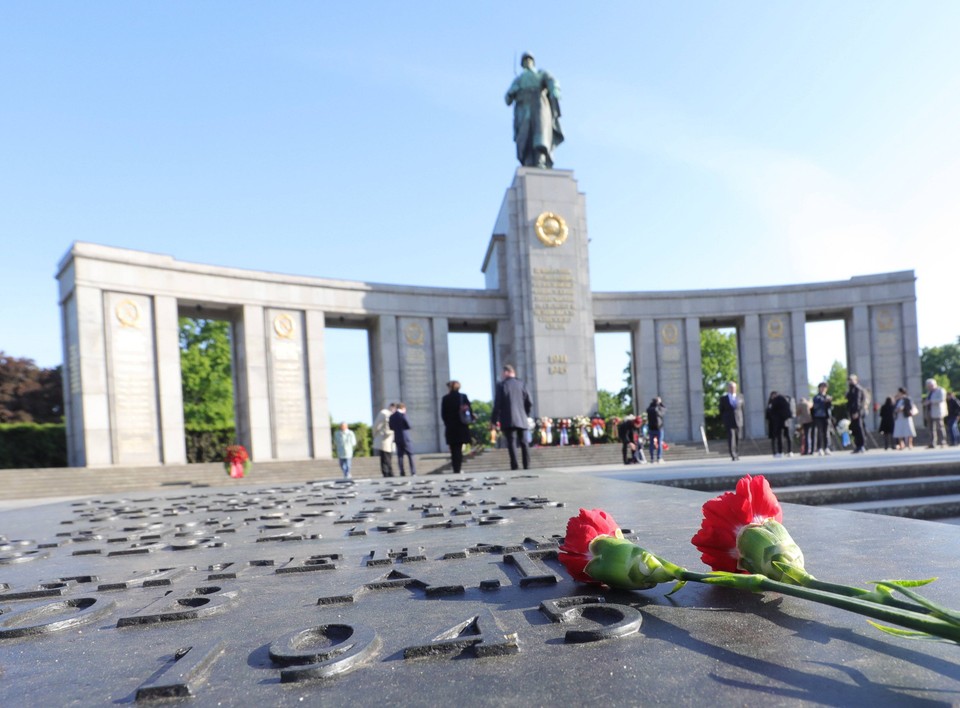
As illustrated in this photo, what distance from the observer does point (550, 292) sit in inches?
1039

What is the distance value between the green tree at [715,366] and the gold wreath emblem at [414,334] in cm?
2677

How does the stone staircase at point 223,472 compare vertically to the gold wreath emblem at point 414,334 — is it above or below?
below

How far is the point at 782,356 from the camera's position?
94.1ft

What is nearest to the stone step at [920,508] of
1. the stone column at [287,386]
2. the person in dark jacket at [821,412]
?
the person in dark jacket at [821,412]

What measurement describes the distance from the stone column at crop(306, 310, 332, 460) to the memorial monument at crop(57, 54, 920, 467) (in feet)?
0.18

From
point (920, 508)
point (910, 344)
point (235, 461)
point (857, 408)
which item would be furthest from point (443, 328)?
point (920, 508)

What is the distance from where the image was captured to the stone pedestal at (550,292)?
2575 cm

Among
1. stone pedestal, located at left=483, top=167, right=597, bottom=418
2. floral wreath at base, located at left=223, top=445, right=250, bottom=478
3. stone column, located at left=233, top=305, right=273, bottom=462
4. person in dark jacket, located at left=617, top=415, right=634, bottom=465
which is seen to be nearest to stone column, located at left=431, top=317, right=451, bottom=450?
stone pedestal, located at left=483, top=167, right=597, bottom=418

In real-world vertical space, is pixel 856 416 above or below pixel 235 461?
above

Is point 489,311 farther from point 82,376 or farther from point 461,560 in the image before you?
point 461,560

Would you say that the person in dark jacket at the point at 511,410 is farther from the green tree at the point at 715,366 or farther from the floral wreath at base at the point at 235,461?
the green tree at the point at 715,366

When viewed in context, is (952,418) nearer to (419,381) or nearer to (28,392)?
(419,381)

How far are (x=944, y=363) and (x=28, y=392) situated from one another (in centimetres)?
7772

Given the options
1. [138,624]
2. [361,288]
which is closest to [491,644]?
[138,624]
